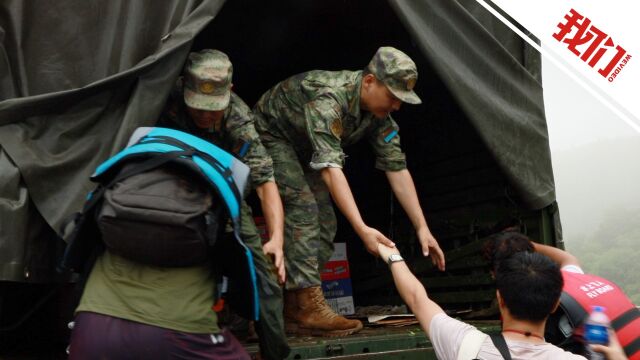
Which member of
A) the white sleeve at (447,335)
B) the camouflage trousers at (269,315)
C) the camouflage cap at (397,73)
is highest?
the camouflage cap at (397,73)

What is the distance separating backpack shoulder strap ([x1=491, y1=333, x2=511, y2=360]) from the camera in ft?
6.41

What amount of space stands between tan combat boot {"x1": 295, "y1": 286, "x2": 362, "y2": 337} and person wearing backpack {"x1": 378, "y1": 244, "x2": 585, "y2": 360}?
133cm

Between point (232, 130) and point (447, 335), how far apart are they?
1422mm

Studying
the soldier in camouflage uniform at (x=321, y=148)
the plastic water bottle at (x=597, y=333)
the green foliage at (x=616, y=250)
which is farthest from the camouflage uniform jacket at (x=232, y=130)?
the green foliage at (x=616, y=250)

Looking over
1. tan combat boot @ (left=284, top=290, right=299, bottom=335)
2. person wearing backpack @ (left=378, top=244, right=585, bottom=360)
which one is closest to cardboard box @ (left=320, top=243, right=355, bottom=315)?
tan combat boot @ (left=284, top=290, right=299, bottom=335)

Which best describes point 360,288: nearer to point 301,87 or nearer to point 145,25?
point 301,87

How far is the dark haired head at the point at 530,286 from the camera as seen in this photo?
2.02 metres

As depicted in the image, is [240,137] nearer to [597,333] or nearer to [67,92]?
[67,92]

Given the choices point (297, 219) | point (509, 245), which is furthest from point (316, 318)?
point (509, 245)

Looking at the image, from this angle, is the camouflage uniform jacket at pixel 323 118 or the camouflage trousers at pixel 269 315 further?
the camouflage uniform jacket at pixel 323 118

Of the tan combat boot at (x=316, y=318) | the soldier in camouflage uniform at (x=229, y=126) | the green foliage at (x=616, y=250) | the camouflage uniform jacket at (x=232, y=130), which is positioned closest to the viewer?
the soldier in camouflage uniform at (x=229, y=126)

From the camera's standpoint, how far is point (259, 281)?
242 centimetres

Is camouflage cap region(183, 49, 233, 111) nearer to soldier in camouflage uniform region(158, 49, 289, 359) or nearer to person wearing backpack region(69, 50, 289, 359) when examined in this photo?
soldier in camouflage uniform region(158, 49, 289, 359)

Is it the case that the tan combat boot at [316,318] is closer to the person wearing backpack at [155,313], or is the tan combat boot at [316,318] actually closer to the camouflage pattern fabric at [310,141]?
the camouflage pattern fabric at [310,141]
